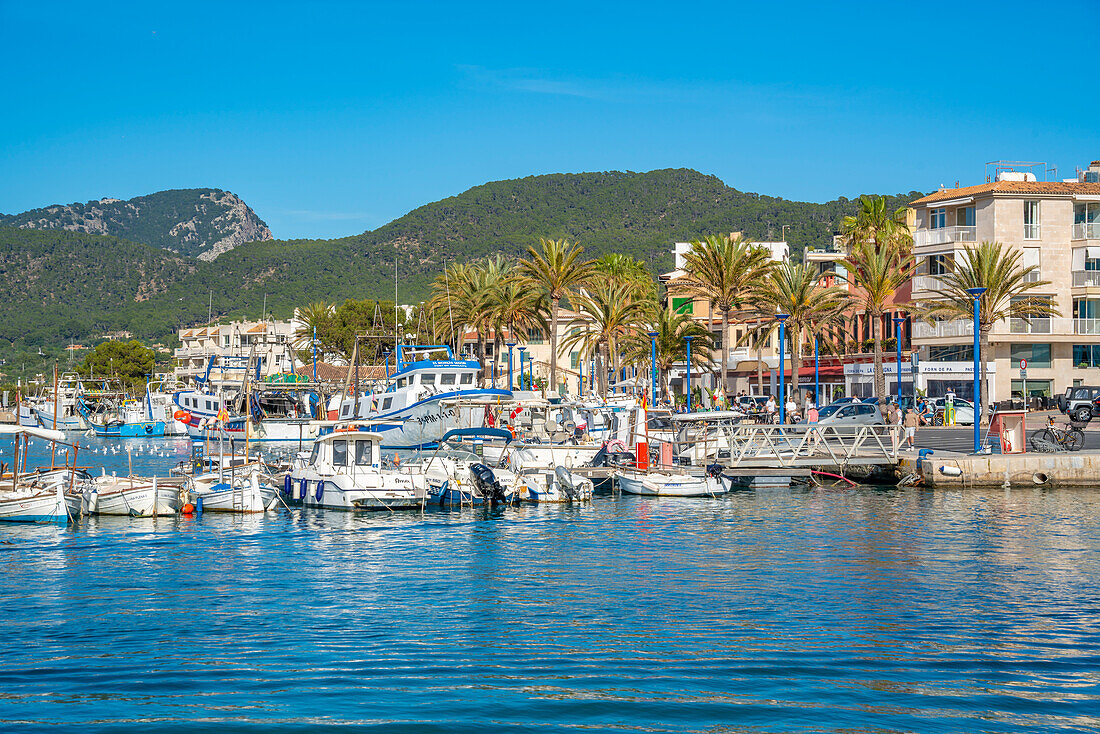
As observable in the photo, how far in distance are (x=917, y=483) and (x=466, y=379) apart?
28.1 meters

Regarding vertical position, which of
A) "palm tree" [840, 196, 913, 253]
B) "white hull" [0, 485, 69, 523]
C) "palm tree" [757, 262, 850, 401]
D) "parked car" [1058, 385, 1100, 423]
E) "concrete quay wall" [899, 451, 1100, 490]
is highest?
"palm tree" [840, 196, 913, 253]

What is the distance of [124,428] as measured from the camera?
103188mm

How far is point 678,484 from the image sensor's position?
39.3m

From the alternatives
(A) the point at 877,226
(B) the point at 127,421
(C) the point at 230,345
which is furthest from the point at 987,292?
(C) the point at 230,345

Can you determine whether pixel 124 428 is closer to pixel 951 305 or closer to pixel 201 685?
pixel 951 305

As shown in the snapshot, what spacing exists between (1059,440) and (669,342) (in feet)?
132

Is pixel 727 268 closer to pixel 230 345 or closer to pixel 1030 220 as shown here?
pixel 1030 220

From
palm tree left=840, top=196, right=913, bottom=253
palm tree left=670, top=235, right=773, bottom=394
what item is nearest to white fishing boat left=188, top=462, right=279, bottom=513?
palm tree left=670, top=235, right=773, bottom=394

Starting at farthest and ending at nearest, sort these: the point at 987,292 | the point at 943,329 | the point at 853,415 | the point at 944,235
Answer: the point at 944,235 → the point at 943,329 → the point at 987,292 → the point at 853,415

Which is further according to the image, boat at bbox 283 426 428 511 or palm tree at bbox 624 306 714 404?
palm tree at bbox 624 306 714 404

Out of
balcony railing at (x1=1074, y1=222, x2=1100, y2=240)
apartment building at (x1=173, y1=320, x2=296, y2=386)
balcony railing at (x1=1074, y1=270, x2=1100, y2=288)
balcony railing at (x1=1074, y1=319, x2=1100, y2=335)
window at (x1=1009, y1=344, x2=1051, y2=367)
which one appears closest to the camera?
balcony railing at (x1=1074, y1=319, x2=1100, y2=335)

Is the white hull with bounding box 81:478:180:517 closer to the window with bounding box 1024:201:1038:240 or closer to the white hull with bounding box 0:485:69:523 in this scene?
the white hull with bounding box 0:485:69:523

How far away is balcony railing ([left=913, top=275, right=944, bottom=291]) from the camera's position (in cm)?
7200

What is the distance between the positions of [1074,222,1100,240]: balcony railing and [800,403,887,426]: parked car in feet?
91.4
